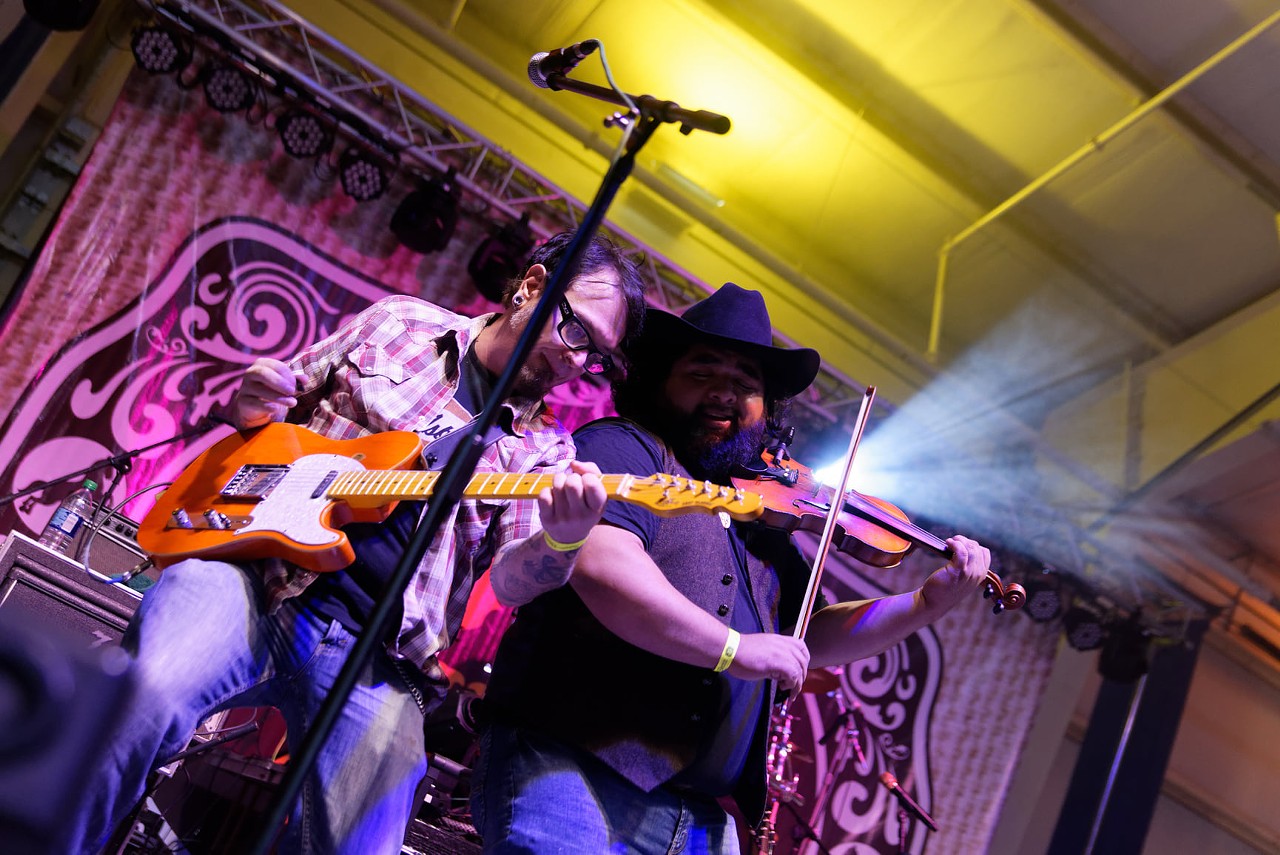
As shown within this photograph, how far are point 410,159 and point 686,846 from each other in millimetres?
5652

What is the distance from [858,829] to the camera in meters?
7.11

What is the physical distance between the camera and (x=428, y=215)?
6.50 meters

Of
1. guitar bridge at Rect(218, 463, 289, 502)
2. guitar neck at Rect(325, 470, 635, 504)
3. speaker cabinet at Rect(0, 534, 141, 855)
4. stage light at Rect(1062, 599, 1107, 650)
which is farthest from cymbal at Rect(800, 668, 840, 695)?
speaker cabinet at Rect(0, 534, 141, 855)

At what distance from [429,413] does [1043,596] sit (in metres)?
6.69

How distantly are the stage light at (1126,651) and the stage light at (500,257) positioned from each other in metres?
5.68

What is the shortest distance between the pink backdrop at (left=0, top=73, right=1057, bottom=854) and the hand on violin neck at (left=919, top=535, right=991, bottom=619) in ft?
12.5

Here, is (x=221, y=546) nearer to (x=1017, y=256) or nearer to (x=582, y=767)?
(x=582, y=767)

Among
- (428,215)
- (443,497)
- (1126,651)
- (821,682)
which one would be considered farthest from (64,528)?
(1126,651)

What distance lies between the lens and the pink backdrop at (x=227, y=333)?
5.64 m

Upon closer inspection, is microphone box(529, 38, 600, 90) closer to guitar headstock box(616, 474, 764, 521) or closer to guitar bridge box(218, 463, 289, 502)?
guitar headstock box(616, 474, 764, 521)

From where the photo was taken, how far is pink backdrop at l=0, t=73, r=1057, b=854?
5.64 metres

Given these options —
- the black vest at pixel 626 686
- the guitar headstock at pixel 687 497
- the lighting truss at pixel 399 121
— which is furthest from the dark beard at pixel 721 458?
the lighting truss at pixel 399 121

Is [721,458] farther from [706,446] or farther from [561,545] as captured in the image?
[561,545]

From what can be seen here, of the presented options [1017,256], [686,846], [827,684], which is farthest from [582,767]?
[1017,256]
